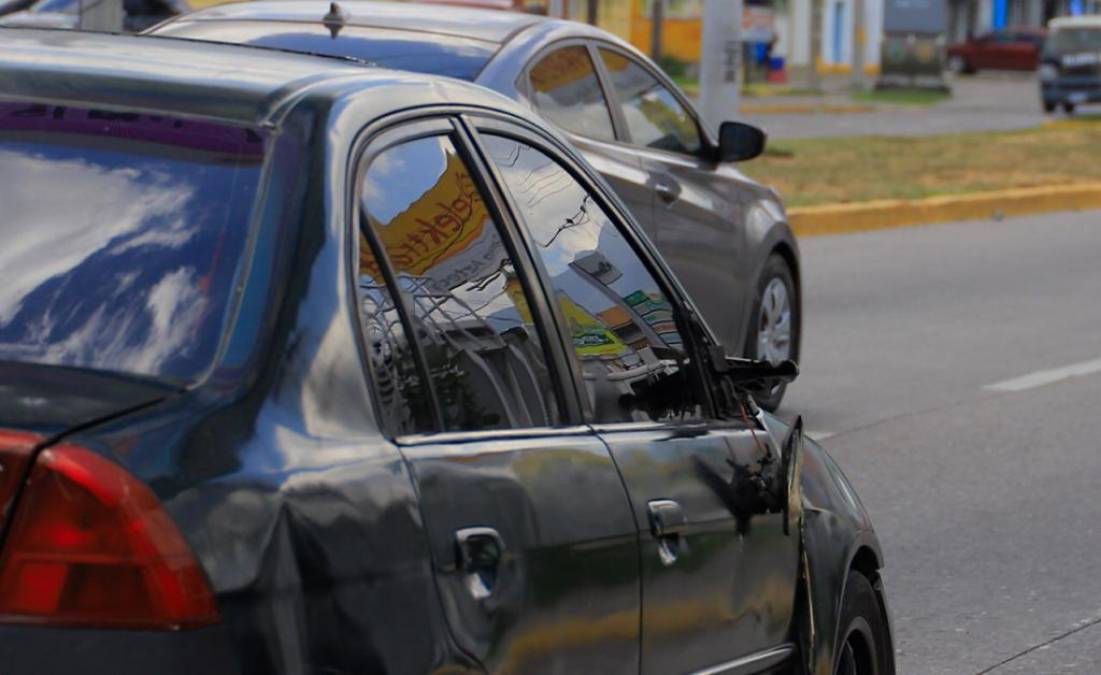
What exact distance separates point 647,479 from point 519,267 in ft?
1.27

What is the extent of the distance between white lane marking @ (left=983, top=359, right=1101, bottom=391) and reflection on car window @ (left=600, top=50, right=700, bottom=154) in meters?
2.28

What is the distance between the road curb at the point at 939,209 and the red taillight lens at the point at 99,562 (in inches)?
597

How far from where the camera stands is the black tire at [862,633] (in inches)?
178

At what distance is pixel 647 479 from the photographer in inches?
146

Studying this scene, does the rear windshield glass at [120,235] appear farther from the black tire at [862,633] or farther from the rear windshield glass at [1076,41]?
the rear windshield glass at [1076,41]

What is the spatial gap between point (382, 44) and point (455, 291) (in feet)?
16.9

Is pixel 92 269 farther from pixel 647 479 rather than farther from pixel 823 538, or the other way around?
pixel 823 538


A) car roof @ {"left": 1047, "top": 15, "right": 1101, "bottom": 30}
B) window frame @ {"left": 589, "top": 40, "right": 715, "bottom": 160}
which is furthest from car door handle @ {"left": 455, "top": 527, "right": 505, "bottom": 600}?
car roof @ {"left": 1047, "top": 15, "right": 1101, "bottom": 30}

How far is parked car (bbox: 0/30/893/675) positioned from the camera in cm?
269

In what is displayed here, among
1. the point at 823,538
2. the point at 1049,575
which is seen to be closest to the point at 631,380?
the point at 823,538

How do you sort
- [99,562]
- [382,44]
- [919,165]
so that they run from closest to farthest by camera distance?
[99,562]
[382,44]
[919,165]

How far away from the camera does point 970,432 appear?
986cm

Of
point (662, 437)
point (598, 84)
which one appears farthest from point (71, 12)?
point (662, 437)

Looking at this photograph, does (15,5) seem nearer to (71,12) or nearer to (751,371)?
(71,12)
